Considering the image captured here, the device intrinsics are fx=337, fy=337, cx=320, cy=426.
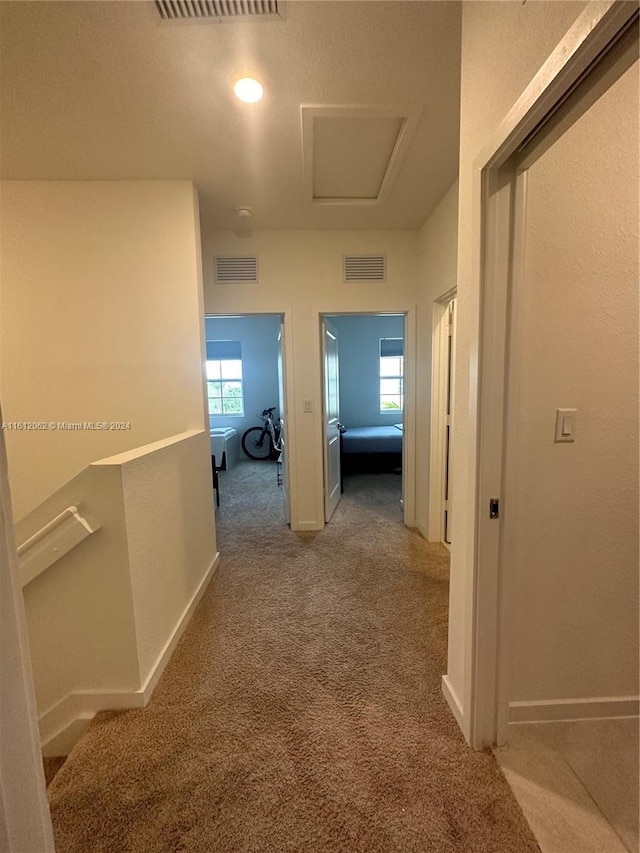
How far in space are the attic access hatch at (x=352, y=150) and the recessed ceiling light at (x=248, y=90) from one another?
223 millimetres

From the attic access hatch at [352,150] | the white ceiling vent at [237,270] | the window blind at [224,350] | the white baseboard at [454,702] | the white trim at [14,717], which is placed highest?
the attic access hatch at [352,150]

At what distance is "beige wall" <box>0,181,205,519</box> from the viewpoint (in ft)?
7.55

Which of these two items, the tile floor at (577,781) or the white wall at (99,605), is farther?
the white wall at (99,605)

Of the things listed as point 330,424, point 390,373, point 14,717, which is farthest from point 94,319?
point 390,373

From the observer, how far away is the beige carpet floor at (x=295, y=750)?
3.37 feet

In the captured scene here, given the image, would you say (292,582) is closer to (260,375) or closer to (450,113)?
(450,113)

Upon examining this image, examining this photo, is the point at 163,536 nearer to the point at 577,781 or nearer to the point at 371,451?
the point at 577,781

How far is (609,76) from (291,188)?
1980 millimetres

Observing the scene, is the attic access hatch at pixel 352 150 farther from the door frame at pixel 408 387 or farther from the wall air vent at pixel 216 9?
the door frame at pixel 408 387

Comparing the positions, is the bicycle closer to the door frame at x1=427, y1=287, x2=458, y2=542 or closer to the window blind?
the window blind

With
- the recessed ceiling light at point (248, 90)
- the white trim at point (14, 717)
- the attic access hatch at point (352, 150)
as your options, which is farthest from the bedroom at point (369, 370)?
the white trim at point (14, 717)

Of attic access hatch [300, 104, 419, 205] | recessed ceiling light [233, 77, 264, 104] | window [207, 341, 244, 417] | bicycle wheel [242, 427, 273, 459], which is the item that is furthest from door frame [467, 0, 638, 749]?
window [207, 341, 244, 417]

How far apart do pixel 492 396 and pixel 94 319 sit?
8.51 ft

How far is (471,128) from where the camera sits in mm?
1170
